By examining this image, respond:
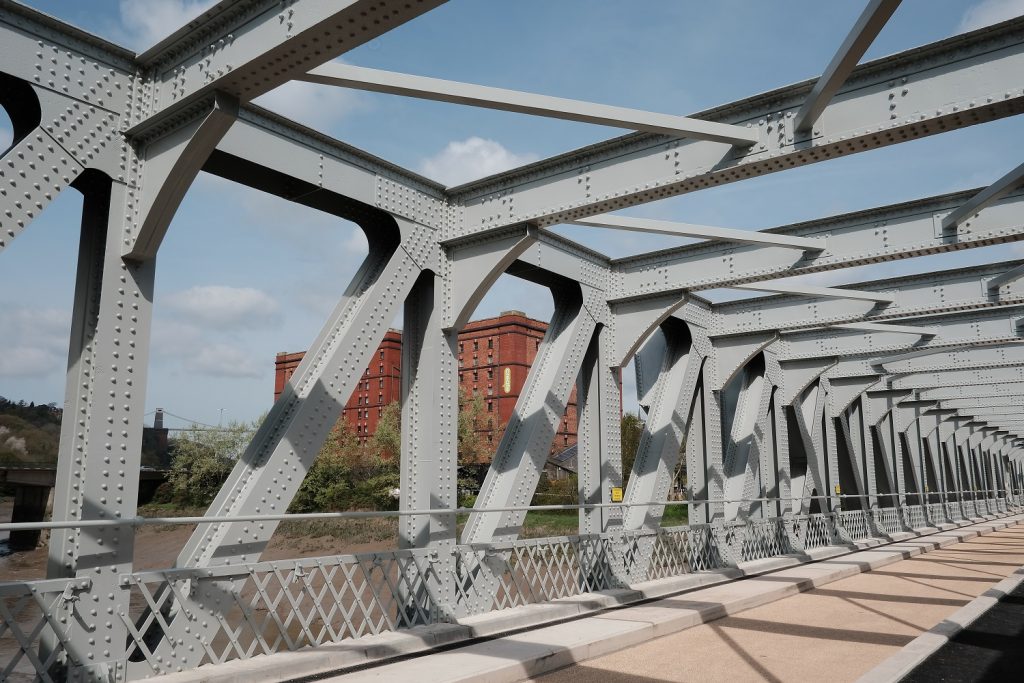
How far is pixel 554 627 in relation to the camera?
8.74 metres

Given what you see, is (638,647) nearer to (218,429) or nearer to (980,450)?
(980,450)

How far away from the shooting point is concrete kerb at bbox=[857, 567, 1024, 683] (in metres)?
6.59

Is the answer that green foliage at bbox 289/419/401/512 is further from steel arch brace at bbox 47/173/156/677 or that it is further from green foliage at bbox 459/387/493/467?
steel arch brace at bbox 47/173/156/677

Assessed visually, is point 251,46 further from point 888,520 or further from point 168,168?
point 888,520

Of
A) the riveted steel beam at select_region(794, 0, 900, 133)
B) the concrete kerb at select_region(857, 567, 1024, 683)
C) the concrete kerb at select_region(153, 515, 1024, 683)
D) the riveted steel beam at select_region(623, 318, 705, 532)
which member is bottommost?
the concrete kerb at select_region(857, 567, 1024, 683)

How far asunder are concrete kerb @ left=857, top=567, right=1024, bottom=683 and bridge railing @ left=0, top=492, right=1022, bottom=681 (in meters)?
3.98

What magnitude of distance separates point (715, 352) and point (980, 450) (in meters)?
39.2

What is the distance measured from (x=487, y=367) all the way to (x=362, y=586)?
9073 cm

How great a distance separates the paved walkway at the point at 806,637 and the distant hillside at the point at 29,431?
68.7 metres

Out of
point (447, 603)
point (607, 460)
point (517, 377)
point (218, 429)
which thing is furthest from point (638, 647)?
point (517, 377)

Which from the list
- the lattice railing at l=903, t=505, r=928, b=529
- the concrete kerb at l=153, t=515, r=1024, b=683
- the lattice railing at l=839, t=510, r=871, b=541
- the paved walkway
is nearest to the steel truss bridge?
the concrete kerb at l=153, t=515, r=1024, b=683

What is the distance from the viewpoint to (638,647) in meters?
8.12

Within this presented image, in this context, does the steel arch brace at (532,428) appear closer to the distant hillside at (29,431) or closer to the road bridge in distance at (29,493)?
the road bridge in distance at (29,493)

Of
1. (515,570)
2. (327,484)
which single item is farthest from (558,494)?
(515,570)
